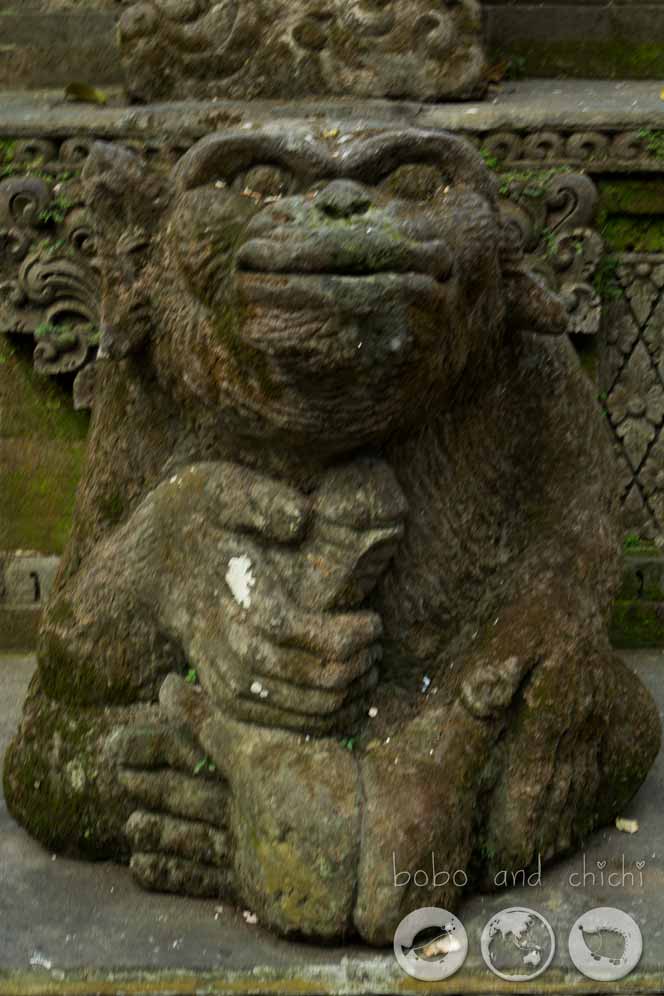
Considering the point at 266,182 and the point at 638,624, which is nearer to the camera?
the point at 266,182

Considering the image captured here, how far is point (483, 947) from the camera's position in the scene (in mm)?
2412

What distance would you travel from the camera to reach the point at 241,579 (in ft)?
8.18

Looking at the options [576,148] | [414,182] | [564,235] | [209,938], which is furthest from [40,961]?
[576,148]

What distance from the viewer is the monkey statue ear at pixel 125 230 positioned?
8.30 feet

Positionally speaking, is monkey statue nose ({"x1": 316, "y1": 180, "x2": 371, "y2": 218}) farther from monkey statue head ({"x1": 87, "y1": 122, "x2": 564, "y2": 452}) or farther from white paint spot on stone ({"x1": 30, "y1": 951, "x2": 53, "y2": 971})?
white paint spot on stone ({"x1": 30, "y1": 951, "x2": 53, "y2": 971})

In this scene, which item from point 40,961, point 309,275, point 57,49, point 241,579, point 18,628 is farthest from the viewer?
point 57,49

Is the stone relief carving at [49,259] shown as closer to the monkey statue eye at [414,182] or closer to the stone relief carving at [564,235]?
the stone relief carving at [564,235]

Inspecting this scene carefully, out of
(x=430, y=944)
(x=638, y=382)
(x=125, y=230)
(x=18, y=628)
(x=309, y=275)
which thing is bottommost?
(x=18, y=628)

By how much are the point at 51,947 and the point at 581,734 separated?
1.06 meters

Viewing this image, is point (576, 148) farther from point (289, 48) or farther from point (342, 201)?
point (342, 201)

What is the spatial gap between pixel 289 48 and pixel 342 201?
1.84m

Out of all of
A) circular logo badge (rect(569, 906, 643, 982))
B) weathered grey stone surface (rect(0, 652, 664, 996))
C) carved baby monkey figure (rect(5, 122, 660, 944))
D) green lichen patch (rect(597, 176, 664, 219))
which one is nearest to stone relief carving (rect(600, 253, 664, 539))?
green lichen patch (rect(597, 176, 664, 219))

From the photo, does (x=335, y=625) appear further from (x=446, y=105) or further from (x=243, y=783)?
(x=446, y=105)

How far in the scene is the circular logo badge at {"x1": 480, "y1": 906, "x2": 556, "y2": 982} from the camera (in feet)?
7.75
